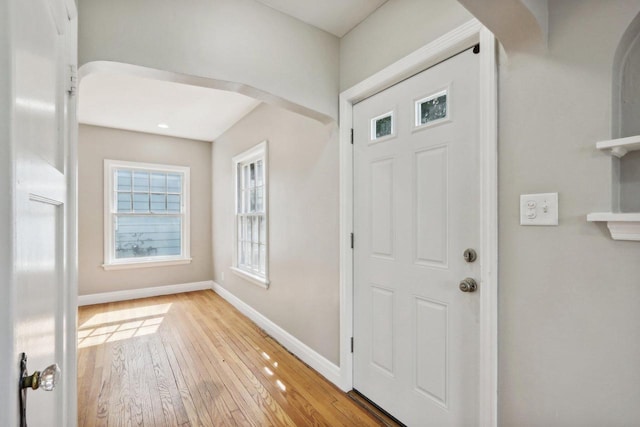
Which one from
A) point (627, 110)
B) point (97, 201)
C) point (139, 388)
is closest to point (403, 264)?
point (627, 110)

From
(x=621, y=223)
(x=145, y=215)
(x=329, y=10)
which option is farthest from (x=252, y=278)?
(x=621, y=223)

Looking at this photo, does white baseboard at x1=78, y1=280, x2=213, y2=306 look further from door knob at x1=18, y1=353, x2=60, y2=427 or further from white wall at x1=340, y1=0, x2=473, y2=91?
door knob at x1=18, y1=353, x2=60, y2=427

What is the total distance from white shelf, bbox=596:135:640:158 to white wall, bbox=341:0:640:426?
0.04m

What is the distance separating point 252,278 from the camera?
11.9ft

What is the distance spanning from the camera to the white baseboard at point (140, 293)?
168 inches

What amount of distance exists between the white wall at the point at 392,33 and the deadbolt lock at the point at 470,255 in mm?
1079

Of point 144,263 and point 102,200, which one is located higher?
point 102,200

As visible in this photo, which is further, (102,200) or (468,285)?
(102,200)

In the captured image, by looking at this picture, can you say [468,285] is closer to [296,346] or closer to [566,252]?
[566,252]

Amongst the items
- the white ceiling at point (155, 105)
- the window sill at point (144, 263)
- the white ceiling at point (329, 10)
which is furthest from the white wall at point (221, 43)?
the window sill at point (144, 263)

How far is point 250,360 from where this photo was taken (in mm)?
2623

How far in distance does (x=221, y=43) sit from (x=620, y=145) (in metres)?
1.89

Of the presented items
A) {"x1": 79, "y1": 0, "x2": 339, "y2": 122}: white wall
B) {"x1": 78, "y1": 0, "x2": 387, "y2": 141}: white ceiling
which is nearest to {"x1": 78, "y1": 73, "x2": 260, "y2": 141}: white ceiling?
{"x1": 78, "y1": 0, "x2": 387, "y2": 141}: white ceiling

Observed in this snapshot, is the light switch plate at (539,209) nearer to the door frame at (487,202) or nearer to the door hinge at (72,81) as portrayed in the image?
the door frame at (487,202)
